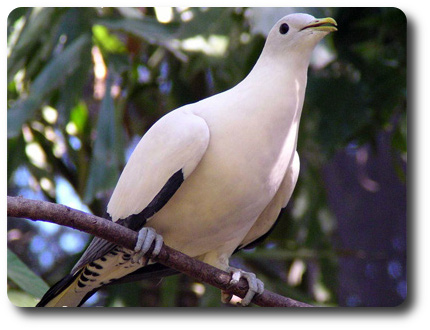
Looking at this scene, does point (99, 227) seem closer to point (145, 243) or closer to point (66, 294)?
point (145, 243)

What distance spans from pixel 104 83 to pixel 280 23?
649 mm

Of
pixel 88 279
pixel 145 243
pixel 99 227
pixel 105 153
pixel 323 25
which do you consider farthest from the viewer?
pixel 105 153

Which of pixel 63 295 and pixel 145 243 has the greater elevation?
pixel 145 243

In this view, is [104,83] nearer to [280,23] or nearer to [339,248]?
[280,23]

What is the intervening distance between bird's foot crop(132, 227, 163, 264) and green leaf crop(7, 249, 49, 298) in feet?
1.02

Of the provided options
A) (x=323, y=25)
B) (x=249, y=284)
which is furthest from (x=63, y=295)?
(x=323, y=25)

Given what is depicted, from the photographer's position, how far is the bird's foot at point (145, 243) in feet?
5.28

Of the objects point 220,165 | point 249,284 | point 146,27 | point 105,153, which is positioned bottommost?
point 249,284

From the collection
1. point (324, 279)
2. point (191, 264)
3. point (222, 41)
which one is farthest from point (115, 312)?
point (222, 41)

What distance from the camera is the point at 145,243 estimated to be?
1.62m

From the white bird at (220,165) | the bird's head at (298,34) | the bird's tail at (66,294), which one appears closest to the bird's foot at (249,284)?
the white bird at (220,165)

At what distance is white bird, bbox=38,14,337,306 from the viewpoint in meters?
1.65

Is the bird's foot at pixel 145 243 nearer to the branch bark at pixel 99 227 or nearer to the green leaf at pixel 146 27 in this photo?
the branch bark at pixel 99 227

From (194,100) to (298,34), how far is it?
0.46 meters
